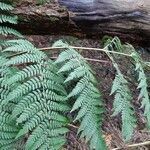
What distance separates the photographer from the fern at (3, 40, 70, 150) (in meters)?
3.05

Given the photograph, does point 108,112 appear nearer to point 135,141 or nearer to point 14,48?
point 135,141

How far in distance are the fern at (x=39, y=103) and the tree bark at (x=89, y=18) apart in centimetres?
73

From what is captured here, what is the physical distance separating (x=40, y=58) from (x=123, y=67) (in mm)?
1759

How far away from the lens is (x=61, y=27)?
13.8 feet

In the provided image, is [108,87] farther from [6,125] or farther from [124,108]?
[6,125]

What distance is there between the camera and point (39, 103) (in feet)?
10.4

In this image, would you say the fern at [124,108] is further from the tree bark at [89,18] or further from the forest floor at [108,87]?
the tree bark at [89,18]

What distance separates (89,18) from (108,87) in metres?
0.89

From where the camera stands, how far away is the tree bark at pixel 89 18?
4.05 m

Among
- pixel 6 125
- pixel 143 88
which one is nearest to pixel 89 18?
pixel 143 88

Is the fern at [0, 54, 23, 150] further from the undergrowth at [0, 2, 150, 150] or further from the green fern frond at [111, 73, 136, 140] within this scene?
the green fern frond at [111, 73, 136, 140]

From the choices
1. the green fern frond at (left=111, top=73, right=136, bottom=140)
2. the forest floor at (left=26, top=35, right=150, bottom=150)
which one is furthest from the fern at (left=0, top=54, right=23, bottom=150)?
the green fern frond at (left=111, top=73, right=136, bottom=140)

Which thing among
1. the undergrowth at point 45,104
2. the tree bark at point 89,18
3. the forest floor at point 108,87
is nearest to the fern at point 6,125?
the undergrowth at point 45,104

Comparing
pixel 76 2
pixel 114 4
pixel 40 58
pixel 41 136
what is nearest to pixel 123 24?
pixel 114 4
